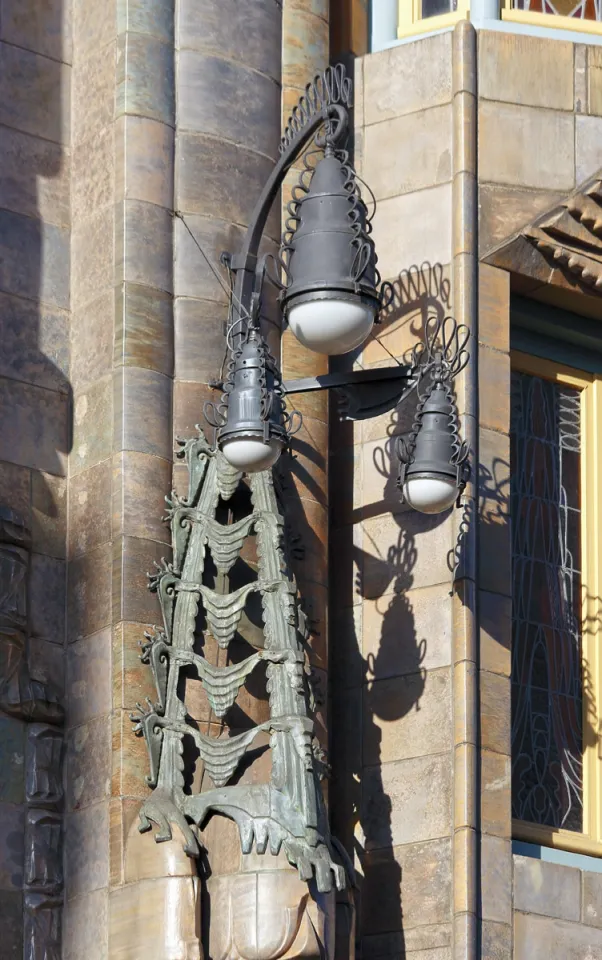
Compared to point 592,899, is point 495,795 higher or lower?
higher

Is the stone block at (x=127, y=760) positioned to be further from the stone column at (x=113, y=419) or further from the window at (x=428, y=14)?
the window at (x=428, y=14)

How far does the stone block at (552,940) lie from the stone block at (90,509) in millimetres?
3298

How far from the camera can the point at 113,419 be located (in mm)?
17594

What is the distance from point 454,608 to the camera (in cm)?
1792

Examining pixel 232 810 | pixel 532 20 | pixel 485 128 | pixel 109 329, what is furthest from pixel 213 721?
pixel 532 20

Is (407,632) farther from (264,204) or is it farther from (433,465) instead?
(264,204)

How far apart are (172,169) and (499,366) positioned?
94.1 inches

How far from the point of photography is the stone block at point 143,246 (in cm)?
1789

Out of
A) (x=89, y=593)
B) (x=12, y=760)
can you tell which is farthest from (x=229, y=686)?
(x=12, y=760)

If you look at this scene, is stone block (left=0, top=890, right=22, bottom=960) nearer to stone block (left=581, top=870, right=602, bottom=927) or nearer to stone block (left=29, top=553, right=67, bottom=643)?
stone block (left=29, top=553, right=67, bottom=643)

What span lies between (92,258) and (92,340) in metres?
0.54

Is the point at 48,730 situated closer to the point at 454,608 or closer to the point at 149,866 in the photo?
the point at 149,866

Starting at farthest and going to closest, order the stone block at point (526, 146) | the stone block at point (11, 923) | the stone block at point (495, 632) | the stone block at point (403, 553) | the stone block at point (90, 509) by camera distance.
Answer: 1. the stone block at point (526, 146)
2. the stone block at point (403, 553)
3. the stone block at point (495, 632)
4. the stone block at point (90, 509)
5. the stone block at point (11, 923)

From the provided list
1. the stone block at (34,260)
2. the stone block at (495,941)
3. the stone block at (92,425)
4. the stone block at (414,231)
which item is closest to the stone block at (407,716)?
the stone block at (495,941)
